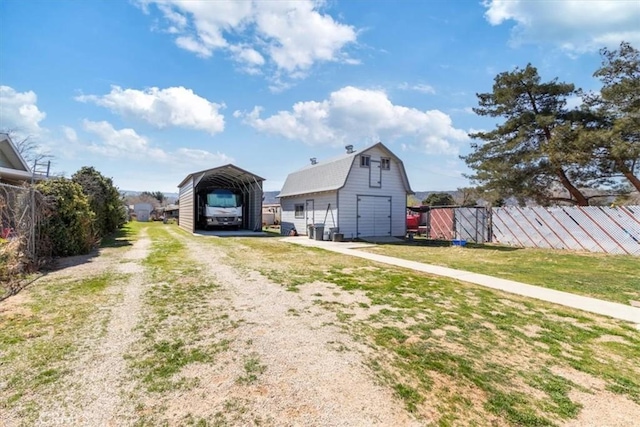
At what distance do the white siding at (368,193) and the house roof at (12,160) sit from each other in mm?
16753

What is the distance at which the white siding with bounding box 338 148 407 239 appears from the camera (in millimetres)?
17719

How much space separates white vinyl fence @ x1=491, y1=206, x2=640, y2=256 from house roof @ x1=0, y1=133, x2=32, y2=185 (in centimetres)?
2548

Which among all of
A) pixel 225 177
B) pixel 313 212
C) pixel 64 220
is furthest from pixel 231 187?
pixel 64 220

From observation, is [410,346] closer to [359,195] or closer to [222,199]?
[359,195]

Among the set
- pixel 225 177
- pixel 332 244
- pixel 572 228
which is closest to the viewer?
pixel 572 228

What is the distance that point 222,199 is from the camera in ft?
70.1

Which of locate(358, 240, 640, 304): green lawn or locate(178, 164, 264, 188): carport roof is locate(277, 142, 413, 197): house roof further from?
locate(358, 240, 640, 304): green lawn

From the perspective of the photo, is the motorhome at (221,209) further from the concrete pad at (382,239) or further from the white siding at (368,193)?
the concrete pad at (382,239)

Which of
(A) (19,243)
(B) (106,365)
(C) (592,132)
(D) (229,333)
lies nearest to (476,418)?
(D) (229,333)

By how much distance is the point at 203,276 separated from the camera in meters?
7.25

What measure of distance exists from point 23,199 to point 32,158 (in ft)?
60.3

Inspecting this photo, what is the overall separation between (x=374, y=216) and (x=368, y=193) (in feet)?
4.79

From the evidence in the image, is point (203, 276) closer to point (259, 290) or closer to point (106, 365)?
point (259, 290)

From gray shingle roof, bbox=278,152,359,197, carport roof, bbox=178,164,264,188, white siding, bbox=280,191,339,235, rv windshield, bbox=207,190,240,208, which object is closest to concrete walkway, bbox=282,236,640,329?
white siding, bbox=280,191,339,235
